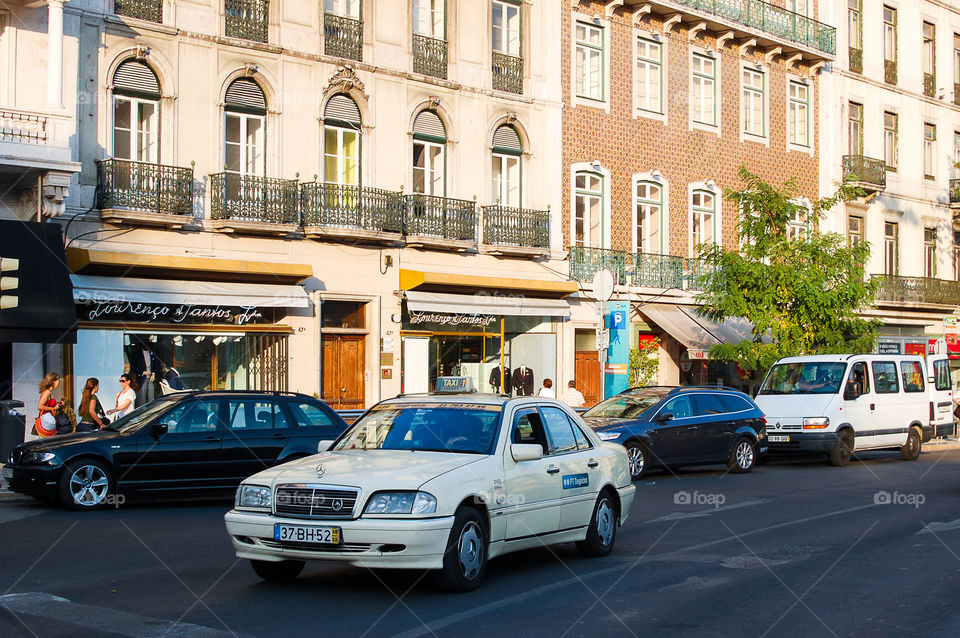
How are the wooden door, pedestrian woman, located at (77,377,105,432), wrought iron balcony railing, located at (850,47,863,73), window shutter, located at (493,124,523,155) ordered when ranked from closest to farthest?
pedestrian woman, located at (77,377,105,432), window shutter, located at (493,124,523,155), the wooden door, wrought iron balcony railing, located at (850,47,863,73)

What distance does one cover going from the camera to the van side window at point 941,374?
27.1 m

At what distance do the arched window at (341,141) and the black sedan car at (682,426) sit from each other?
9348 mm

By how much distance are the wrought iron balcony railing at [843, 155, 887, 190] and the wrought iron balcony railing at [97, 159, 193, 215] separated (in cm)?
2646

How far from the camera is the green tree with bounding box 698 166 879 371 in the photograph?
30.0 m

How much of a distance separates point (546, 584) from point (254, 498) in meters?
2.49

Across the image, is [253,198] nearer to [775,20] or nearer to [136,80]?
[136,80]

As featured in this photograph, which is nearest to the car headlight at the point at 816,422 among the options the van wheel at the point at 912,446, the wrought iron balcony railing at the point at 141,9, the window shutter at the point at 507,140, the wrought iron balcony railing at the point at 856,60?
the van wheel at the point at 912,446

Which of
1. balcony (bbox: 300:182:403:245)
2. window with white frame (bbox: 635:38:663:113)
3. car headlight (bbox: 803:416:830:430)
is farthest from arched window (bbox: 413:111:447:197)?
car headlight (bbox: 803:416:830:430)

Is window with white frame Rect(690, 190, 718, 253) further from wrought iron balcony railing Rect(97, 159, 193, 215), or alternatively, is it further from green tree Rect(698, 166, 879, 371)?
wrought iron balcony railing Rect(97, 159, 193, 215)

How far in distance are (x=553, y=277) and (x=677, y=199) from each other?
6.39m

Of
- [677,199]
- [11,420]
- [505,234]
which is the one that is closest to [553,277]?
[505,234]

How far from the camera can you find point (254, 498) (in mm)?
9242

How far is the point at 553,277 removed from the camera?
32.0m

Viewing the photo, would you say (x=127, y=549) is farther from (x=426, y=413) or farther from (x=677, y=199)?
(x=677, y=199)
